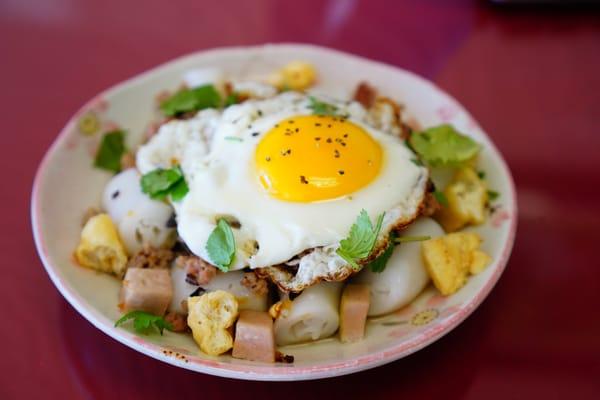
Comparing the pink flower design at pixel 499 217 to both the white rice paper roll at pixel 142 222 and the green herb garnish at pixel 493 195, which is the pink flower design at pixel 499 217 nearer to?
the green herb garnish at pixel 493 195

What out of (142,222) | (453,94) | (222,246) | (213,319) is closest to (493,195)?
(453,94)

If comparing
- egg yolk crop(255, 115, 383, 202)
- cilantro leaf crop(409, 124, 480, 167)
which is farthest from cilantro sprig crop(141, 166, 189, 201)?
cilantro leaf crop(409, 124, 480, 167)

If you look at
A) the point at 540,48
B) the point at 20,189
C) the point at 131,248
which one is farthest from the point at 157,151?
the point at 540,48

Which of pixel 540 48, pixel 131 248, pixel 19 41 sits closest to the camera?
pixel 131 248

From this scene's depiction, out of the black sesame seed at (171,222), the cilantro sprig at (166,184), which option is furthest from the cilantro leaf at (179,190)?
the black sesame seed at (171,222)

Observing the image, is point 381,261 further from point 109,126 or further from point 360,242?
point 109,126

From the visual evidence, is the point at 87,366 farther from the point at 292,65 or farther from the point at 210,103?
the point at 292,65
